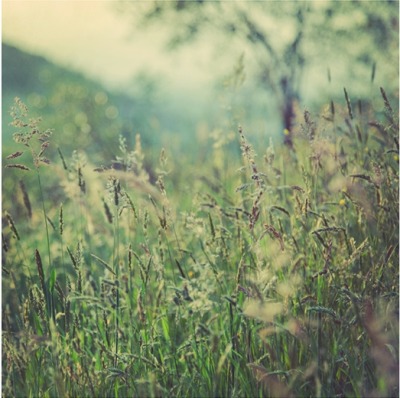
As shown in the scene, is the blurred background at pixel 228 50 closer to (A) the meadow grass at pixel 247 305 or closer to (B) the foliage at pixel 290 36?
(B) the foliage at pixel 290 36

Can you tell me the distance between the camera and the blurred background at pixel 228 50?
8.80 feet

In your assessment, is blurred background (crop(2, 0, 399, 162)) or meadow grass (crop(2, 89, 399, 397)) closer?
meadow grass (crop(2, 89, 399, 397))

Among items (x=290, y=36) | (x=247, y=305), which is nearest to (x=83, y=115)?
(x=290, y=36)

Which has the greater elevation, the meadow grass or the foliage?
the foliage

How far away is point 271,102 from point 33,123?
1.72m

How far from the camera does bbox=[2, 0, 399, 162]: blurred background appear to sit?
2.68 m

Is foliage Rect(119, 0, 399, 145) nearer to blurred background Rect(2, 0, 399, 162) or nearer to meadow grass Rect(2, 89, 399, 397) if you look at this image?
blurred background Rect(2, 0, 399, 162)

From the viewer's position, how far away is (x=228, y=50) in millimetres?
3350

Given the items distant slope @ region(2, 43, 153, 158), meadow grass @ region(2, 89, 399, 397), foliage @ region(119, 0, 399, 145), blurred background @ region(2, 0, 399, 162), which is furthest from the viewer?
distant slope @ region(2, 43, 153, 158)

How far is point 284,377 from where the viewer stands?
173cm

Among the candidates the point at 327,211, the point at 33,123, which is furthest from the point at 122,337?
the point at 327,211

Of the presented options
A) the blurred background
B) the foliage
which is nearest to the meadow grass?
the blurred background

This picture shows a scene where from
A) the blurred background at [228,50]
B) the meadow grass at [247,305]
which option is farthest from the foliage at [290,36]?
the meadow grass at [247,305]

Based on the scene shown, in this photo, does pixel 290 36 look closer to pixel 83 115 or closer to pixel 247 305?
pixel 247 305
